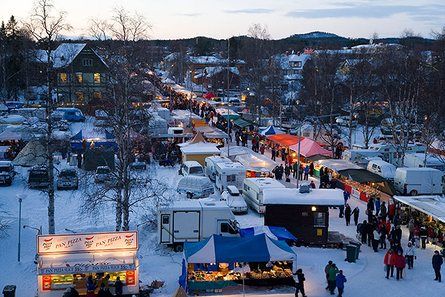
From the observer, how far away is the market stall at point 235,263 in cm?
1405

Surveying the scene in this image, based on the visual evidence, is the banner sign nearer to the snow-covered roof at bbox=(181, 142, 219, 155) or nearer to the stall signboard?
the stall signboard

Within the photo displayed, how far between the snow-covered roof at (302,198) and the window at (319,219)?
0.36m

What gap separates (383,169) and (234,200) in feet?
30.8

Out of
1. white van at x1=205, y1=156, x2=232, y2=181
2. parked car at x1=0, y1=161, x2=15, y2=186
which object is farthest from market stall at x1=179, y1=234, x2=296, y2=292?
parked car at x1=0, y1=161, x2=15, y2=186

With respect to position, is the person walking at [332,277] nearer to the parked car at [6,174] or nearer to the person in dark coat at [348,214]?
the person in dark coat at [348,214]

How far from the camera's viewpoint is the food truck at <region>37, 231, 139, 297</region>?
13.2m

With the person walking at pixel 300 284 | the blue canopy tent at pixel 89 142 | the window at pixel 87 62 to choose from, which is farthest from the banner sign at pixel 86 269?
the window at pixel 87 62

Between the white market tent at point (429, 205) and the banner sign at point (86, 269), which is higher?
the white market tent at point (429, 205)

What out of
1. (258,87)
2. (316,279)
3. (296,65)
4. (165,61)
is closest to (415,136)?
(258,87)

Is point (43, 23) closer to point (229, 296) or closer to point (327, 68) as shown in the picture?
point (229, 296)

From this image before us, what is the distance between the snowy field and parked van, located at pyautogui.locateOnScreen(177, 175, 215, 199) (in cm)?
241

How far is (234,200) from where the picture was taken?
2192cm

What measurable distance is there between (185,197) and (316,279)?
9305 millimetres

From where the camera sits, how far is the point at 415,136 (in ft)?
131
